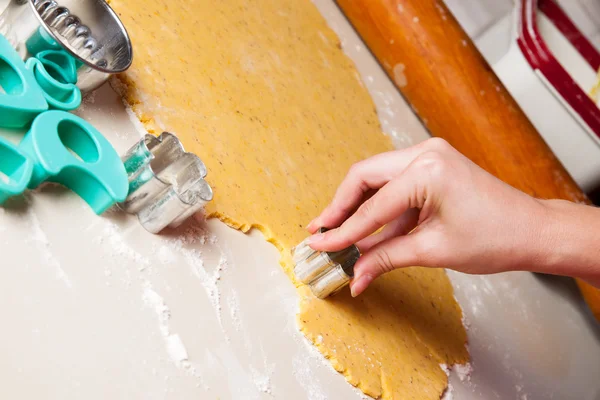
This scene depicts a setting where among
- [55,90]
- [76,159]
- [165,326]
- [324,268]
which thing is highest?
[55,90]

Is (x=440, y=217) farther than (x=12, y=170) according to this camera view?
Yes

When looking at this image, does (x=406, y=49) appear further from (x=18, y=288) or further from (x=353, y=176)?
(x=18, y=288)

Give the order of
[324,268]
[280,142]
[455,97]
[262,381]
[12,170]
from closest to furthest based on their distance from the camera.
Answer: [12,170], [262,381], [324,268], [280,142], [455,97]

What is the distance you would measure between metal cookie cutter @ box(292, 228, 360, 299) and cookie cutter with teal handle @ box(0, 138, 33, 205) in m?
0.48

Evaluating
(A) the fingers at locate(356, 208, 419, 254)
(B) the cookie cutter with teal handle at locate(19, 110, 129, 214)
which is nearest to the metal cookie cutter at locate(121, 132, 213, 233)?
(B) the cookie cutter with teal handle at locate(19, 110, 129, 214)

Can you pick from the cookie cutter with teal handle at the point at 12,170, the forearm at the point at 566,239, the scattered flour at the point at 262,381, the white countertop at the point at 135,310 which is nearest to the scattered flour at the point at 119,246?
the white countertop at the point at 135,310

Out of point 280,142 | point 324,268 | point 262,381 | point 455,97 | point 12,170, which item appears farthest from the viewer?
point 455,97

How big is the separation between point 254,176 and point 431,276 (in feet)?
1.74

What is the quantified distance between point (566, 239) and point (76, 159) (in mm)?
828

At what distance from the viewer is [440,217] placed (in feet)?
3.08

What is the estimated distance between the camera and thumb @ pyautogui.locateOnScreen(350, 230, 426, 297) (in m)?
0.96

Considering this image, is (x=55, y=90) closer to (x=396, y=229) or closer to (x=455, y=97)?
(x=396, y=229)

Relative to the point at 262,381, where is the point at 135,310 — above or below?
above

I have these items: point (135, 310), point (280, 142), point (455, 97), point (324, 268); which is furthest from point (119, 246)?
point (455, 97)
